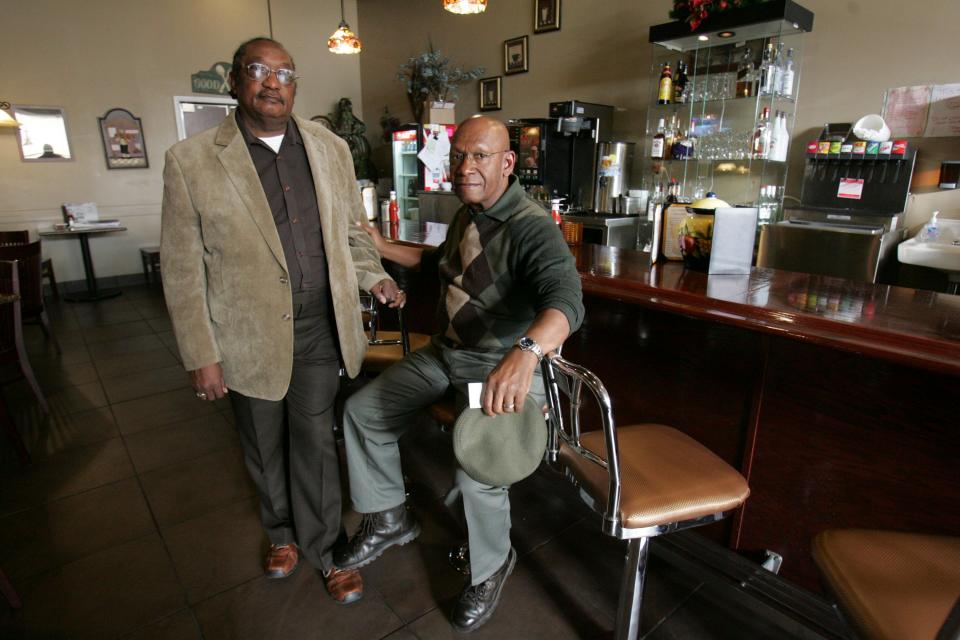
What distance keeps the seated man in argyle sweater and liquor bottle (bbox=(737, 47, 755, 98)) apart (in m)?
3.18

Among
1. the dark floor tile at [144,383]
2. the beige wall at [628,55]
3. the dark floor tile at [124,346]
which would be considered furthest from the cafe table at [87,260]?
the beige wall at [628,55]

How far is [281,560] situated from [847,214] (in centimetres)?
391

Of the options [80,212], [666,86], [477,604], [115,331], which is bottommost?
[115,331]

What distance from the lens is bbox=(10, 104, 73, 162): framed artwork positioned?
19.8 ft

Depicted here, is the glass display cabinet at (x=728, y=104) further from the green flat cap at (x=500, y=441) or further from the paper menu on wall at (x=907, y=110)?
the green flat cap at (x=500, y=441)

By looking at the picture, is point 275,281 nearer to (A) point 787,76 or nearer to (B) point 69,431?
(B) point 69,431

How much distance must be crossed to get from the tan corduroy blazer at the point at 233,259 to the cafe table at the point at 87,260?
5578 mm

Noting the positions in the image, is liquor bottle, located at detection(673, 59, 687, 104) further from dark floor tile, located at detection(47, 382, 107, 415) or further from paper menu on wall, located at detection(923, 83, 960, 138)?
dark floor tile, located at detection(47, 382, 107, 415)

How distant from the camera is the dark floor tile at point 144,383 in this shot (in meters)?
3.58

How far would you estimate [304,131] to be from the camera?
1.69 meters

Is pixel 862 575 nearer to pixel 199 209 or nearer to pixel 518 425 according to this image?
pixel 518 425

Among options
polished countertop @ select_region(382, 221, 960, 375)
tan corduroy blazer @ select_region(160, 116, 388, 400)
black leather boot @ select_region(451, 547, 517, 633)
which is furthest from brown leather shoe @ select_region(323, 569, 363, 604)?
polished countertop @ select_region(382, 221, 960, 375)

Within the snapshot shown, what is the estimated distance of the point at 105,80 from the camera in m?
6.41

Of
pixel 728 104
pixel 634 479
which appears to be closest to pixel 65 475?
pixel 634 479
